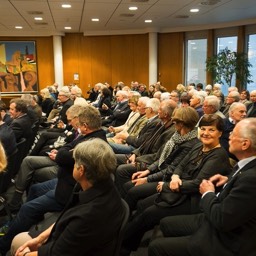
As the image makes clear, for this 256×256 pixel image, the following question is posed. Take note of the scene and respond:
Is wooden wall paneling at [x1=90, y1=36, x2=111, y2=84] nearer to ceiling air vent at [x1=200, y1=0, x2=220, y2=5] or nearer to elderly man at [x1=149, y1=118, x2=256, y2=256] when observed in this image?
ceiling air vent at [x1=200, y1=0, x2=220, y2=5]

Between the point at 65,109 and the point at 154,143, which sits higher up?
the point at 65,109

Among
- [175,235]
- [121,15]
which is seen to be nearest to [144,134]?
[175,235]

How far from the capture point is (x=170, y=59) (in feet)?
44.8

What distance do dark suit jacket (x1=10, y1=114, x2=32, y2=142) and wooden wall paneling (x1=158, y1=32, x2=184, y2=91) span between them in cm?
1021

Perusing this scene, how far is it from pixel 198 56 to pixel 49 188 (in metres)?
11.3

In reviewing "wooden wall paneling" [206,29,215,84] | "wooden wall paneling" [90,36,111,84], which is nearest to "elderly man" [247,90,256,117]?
"wooden wall paneling" [206,29,215,84]

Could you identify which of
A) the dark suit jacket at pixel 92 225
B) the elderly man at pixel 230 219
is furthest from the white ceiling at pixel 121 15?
the dark suit jacket at pixel 92 225

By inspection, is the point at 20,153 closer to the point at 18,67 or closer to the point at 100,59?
the point at 100,59

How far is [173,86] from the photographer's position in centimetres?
1384

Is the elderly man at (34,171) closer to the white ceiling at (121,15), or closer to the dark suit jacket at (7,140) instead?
the dark suit jacket at (7,140)

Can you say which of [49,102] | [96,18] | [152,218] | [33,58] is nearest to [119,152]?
[152,218]

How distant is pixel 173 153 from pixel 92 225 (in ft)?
5.24

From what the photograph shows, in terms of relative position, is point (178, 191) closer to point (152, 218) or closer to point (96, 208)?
point (152, 218)

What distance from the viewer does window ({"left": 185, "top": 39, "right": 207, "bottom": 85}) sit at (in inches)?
508
